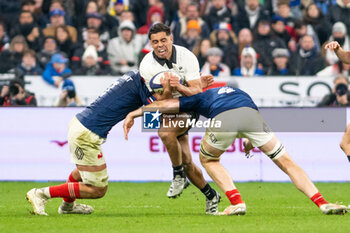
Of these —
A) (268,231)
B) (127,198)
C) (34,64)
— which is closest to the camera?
(268,231)

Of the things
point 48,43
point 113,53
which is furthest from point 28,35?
point 113,53

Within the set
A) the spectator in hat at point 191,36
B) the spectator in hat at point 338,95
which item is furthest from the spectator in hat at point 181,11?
the spectator in hat at point 338,95

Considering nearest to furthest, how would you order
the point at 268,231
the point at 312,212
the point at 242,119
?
the point at 268,231 → the point at 242,119 → the point at 312,212

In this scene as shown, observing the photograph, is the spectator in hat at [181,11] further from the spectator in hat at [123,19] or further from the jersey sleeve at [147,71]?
the jersey sleeve at [147,71]

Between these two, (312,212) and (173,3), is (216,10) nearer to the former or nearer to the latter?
(173,3)

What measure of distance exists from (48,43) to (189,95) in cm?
979

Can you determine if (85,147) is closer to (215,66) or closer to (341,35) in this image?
(215,66)

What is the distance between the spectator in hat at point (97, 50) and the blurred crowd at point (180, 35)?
0.02 metres

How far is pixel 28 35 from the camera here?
65.1 feet

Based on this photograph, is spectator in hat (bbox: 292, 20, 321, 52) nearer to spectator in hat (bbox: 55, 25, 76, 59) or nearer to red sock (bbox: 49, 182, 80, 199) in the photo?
spectator in hat (bbox: 55, 25, 76, 59)

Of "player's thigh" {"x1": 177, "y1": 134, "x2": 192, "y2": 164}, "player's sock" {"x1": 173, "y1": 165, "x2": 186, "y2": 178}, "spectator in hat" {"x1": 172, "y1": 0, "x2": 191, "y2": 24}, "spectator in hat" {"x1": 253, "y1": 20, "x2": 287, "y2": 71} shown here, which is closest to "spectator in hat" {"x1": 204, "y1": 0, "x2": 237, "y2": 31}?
"spectator in hat" {"x1": 172, "y1": 0, "x2": 191, "y2": 24}

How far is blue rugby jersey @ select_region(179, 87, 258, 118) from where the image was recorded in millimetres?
9852

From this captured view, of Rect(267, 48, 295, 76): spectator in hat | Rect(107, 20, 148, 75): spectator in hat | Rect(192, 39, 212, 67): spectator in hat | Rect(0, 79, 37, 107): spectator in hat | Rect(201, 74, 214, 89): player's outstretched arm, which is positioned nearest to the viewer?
Rect(201, 74, 214, 89): player's outstretched arm

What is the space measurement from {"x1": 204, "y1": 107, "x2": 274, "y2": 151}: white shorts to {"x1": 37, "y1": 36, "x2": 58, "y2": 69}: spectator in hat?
9.44 meters
